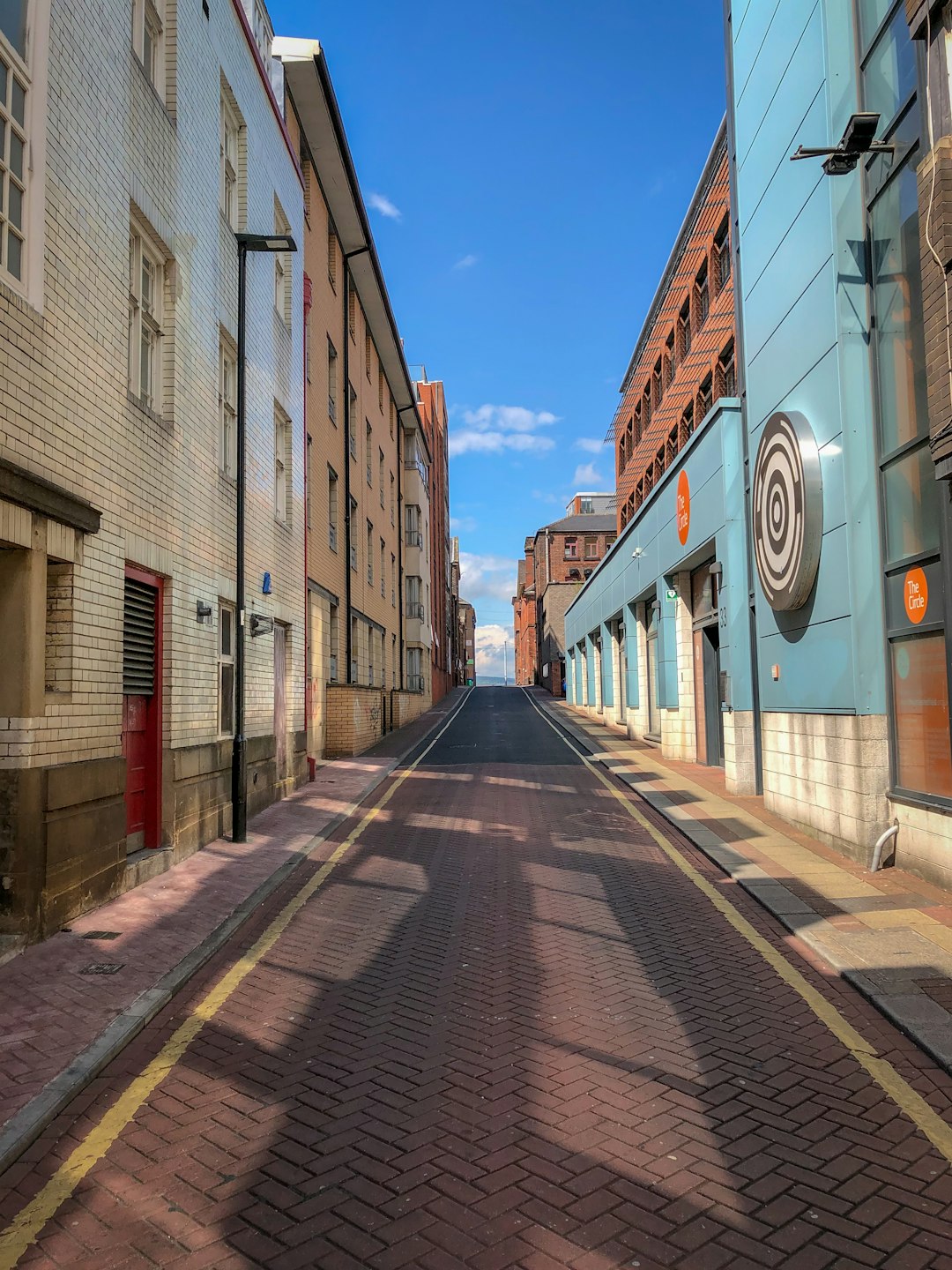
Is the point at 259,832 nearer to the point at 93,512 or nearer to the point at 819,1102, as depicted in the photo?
the point at 93,512

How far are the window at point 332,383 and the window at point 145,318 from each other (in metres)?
13.2

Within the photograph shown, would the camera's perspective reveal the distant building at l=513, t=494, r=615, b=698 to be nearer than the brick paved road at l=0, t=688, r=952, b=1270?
No

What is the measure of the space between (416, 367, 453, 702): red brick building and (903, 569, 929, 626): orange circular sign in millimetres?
43880

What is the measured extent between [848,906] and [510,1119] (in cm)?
467

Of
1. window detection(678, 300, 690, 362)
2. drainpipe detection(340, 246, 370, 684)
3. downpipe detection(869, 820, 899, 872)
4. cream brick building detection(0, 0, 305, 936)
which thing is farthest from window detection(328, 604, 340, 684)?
downpipe detection(869, 820, 899, 872)

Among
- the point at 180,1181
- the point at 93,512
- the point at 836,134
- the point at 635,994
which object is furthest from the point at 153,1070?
the point at 836,134

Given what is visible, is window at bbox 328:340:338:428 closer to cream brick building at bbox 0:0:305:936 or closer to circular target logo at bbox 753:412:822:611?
cream brick building at bbox 0:0:305:936

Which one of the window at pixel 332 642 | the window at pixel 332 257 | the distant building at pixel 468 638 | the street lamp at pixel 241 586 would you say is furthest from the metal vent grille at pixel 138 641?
the distant building at pixel 468 638

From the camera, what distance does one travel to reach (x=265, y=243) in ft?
37.5

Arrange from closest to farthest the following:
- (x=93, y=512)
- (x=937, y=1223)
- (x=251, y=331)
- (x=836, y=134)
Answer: (x=937, y=1223)
(x=93, y=512)
(x=836, y=134)
(x=251, y=331)

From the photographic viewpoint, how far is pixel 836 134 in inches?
397

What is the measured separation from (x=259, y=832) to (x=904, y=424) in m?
8.58

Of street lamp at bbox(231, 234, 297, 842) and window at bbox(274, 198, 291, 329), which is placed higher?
window at bbox(274, 198, 291, 329)

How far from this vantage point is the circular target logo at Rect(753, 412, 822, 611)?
10.5 m
